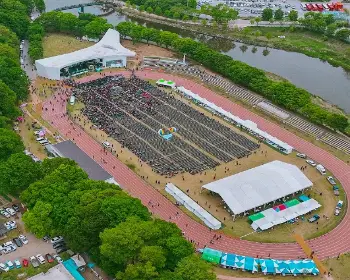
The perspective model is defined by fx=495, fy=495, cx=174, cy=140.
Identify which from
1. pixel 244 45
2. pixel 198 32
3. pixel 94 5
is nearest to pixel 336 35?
pixel 244 45

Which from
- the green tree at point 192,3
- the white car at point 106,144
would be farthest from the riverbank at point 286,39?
the white car at point 106,144

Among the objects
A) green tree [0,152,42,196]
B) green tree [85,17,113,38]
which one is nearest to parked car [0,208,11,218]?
green tree [0,152,42,196]

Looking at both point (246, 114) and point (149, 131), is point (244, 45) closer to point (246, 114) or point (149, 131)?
point (246, 114)

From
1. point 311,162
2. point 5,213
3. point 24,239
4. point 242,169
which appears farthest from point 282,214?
point 5,213

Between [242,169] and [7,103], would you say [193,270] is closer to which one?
[242,169]

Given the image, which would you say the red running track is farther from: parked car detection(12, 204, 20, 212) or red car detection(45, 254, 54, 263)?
red car detection(45, 254, 54, 263)

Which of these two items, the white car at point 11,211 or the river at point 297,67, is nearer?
the white car at point 11,211

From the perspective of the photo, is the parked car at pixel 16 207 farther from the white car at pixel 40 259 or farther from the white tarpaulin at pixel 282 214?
the white tarpaulin at pixel 282 214
